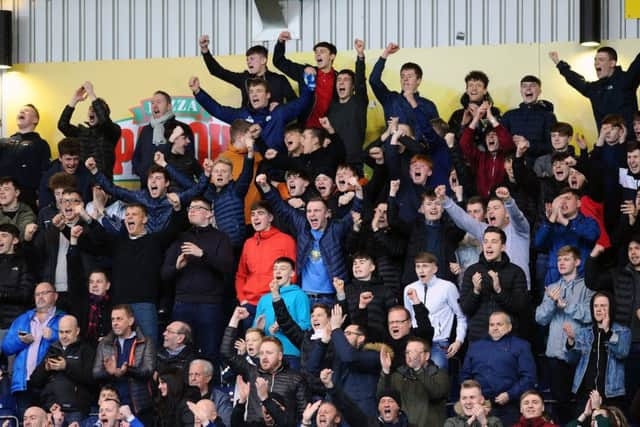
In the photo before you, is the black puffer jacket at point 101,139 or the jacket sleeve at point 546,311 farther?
the black puffer jacket at point 101,139

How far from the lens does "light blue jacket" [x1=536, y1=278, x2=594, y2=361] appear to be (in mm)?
14172

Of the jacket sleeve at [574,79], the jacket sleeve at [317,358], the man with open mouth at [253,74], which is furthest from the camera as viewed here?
the man with open mouth at [253,74]

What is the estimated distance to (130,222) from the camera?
15523 mm

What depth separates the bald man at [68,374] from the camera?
14766mm

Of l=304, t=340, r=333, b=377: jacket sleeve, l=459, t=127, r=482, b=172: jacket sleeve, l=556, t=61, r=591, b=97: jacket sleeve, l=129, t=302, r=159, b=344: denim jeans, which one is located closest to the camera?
l=304, t=340, r=333, b=377: jacket sleeve

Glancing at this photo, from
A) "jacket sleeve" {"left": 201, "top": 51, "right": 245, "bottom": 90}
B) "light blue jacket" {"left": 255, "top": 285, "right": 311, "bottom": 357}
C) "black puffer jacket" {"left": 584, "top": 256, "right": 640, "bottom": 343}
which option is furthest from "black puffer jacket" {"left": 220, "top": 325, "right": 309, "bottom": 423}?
"jacket sleeve" {"left": 201, "top": 51, "right": 245, "bottom": 90}

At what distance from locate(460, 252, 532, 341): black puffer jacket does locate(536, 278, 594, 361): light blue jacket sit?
0.17 metres

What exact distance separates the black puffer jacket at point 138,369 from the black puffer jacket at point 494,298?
285 centimetres

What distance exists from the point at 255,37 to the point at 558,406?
21.3 feet

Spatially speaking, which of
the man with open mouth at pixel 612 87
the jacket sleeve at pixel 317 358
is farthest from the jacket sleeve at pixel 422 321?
the man with open mouth at pixel 612 87

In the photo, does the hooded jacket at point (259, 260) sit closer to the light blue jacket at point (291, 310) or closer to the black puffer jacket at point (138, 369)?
the light blue jacket at point (291, 310)

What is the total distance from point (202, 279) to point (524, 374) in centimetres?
326

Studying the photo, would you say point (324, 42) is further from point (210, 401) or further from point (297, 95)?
point (210, 401)

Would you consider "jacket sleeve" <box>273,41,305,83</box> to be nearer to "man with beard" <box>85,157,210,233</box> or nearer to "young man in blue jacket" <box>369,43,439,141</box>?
"young man in blue jacket" <box>369,43,439,141</box>
